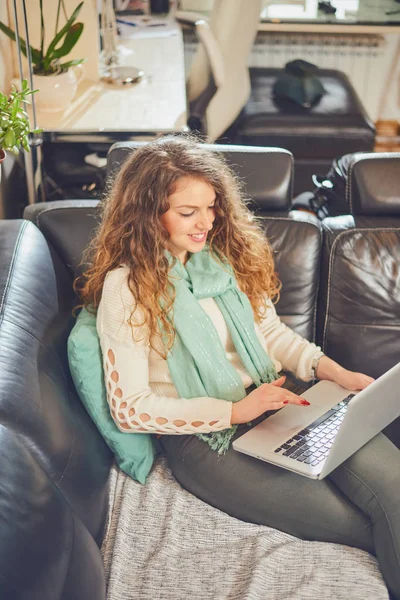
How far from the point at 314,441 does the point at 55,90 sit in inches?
67.0

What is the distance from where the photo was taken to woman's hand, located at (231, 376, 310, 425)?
1541 millimetres

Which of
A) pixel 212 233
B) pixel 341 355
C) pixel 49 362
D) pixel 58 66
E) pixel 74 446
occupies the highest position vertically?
pixel 58 66

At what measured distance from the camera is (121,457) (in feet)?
5.32

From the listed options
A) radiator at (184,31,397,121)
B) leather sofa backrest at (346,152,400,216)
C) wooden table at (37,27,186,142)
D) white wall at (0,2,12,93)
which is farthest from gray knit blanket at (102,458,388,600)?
radiator at (184,31,397,121)

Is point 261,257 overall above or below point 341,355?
above

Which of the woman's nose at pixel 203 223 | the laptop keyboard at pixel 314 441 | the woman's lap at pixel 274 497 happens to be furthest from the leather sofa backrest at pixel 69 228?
the laptop keyboard at pixel 314 441

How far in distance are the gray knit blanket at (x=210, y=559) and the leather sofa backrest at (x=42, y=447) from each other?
0.07 meters

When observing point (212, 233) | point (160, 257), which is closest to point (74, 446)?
point (160, 257)

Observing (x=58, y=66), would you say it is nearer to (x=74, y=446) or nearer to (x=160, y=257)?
(x=160, y=257)

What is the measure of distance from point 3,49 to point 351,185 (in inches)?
57.0

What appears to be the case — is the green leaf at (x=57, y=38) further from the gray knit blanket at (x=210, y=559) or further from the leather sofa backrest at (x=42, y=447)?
the gray knit blanket at (x=210, y=559)

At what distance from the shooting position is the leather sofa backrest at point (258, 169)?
1.95 meters

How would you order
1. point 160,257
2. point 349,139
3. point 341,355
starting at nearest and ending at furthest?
1. point 160,257
2. point 341,355
3. point 349,139

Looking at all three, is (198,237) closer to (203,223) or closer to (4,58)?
(203,223)
